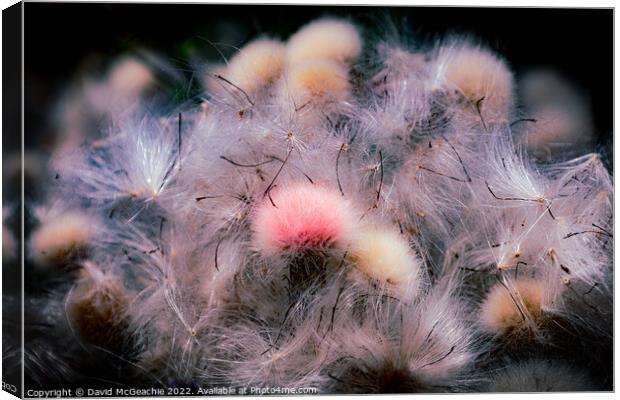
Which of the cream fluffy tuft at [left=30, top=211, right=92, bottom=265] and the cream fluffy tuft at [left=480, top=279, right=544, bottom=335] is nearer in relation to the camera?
the cream fluffy tuft at [left=30, top=211, right=92, bottom=265]

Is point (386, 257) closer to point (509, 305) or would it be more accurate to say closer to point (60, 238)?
point (509, 305)

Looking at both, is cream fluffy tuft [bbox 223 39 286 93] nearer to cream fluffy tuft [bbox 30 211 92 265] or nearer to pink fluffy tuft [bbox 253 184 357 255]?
pink fluffy tuft [bbox 253 184 357 255]

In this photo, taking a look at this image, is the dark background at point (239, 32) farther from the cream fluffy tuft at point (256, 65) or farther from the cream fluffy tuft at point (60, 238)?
the cream fluffy tuft at point (60, 238)

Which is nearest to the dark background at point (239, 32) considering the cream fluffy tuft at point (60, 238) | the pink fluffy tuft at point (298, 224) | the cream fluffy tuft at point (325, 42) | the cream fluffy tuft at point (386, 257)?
the cream fluffy tuft at point (325, 42)

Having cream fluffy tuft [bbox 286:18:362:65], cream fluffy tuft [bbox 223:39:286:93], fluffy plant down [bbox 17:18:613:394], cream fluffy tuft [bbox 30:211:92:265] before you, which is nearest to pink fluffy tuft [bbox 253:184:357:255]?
fluffy plant down [bbox 17:18:613:394]

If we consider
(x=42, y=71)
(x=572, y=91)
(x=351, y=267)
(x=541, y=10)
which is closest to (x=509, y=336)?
(x=351, y=267)

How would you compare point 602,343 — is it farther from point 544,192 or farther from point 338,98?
point 338,98
